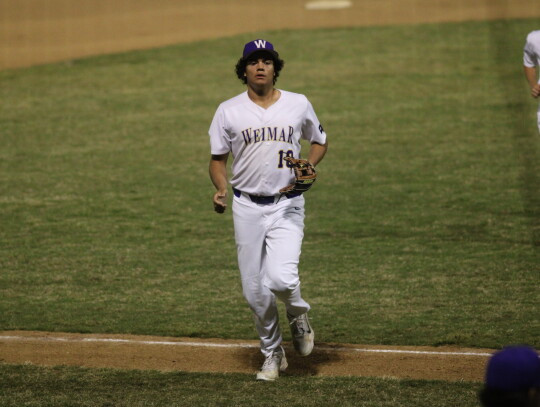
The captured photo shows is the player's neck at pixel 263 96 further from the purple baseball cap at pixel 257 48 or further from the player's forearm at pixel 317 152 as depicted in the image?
the player's forearm at pixel 317 152

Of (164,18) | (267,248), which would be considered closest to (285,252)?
(267,248)

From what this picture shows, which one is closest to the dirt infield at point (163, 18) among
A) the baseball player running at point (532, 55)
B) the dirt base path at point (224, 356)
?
the baseball player running at point (532, 55)

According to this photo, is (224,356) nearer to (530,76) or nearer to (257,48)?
(257,48)

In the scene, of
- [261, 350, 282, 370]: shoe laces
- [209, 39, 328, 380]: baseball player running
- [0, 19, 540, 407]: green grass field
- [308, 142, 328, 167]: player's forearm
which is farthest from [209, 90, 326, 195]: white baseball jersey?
[0, 19, 540, 407]: green grass field

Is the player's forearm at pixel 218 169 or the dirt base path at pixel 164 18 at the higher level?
the dirt base path at pixel 164 18

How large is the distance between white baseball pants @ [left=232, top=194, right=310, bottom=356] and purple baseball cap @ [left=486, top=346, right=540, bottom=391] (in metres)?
3.30

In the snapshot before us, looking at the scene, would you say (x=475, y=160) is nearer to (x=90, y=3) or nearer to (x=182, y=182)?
A: (x=182, y=182)

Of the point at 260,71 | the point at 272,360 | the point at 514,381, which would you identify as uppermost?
the point at 260,71

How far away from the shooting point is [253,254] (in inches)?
240

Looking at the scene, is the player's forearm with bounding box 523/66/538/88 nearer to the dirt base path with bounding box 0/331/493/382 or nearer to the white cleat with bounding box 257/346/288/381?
the dirt base path with bounding box 0/331/493/382

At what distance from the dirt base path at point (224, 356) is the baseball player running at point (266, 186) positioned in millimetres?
409

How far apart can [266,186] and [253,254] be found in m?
0.46

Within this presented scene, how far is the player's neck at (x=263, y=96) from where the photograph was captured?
6.14 metres

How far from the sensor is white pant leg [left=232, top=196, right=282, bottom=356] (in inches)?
239
